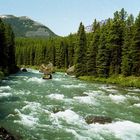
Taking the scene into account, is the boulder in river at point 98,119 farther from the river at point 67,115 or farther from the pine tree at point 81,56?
the pine tree at point 81,56

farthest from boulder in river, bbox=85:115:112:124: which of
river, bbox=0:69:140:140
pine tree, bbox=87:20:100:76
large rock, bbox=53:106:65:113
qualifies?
pine tree, bbox=87:20:100:76

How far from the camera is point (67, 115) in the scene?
1309 inches

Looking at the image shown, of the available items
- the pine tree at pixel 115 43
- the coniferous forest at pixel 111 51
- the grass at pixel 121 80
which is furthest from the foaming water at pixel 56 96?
the pine tree at pixel 115 43

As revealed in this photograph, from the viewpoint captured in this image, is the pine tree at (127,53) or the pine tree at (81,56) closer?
the pine tree at (127,53)

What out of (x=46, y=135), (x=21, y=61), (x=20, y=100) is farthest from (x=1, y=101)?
(x=21, y=61)

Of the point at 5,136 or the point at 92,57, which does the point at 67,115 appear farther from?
the point at 92,57

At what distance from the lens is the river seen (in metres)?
27.0

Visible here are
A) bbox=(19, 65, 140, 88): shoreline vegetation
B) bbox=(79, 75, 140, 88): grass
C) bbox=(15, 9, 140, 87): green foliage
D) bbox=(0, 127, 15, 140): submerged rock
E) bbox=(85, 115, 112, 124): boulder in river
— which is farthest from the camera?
bbox=(15, 9, 140, 87): green foliage

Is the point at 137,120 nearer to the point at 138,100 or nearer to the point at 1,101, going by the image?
the point at 138,100

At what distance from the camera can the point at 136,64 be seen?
2709 inches

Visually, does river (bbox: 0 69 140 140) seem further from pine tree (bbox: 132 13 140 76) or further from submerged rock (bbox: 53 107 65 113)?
pine tree (bbox: 132 13 140 76)

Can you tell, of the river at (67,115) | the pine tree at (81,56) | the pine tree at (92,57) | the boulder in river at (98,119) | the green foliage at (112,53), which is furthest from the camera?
the pine tree at (81,56)

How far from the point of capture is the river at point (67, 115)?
88.5ft

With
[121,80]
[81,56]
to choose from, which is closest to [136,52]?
[121,80]
